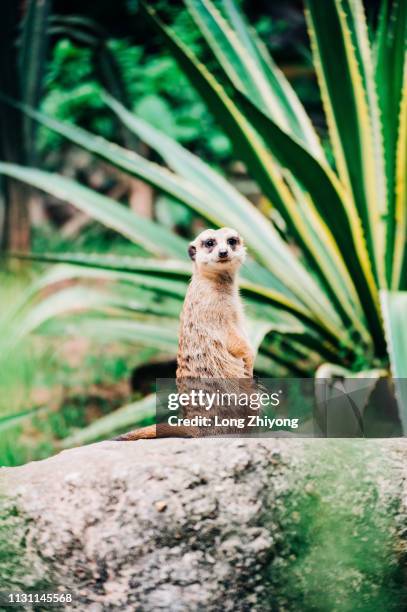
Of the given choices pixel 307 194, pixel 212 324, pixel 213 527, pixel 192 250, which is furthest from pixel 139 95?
pixel 213 527

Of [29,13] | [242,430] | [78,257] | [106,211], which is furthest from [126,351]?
[242,430]

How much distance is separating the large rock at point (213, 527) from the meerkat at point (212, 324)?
0.47 feet

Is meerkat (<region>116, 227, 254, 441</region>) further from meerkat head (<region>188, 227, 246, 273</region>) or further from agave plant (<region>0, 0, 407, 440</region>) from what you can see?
agave plant (<region>0, 0, 407, 440</region>)

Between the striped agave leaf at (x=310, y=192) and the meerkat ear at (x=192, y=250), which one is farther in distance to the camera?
the striped agave leaf at (x=310, y=192)

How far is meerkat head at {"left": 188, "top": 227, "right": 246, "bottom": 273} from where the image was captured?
5.40ft

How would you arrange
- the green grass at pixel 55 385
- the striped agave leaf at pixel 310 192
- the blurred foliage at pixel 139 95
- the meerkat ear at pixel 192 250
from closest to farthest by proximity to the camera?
the meerkat ear at pixel 192 250 → the striped agave leaf at pixel 310 192 → the green grass at pixel 55 385 → the blurred foliage at pixel 139 95

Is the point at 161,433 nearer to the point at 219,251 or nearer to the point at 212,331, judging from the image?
the point at 212,331

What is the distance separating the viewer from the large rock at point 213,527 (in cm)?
145

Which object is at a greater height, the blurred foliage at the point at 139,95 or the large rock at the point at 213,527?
the blurred foliage at the point at 139,95

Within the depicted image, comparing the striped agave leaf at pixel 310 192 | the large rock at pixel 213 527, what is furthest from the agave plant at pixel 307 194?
the large rock at pixel 213 527

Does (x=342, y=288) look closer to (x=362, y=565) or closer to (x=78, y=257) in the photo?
(x=78, y=257)

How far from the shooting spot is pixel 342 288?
2695 mm

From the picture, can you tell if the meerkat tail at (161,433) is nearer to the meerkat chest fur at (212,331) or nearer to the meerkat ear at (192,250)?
the meerkat chest fur at (212,331)

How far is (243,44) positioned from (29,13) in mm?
1562
